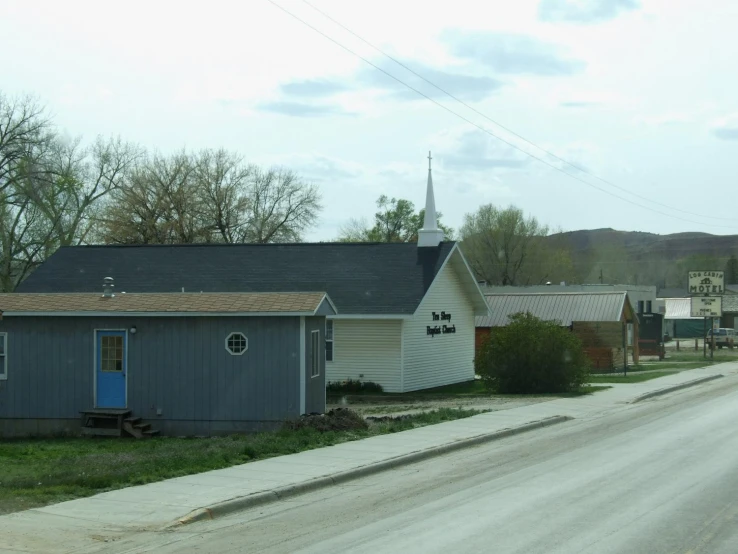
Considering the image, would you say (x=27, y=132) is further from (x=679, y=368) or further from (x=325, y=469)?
(x=325, y=469)

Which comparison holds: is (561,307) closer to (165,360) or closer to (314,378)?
(314,378)

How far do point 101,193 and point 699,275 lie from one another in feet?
127

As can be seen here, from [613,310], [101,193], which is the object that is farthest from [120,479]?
[101,193]

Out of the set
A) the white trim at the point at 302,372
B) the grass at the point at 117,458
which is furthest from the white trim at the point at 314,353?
the grass at the point at 117,458

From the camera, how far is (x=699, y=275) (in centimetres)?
5872

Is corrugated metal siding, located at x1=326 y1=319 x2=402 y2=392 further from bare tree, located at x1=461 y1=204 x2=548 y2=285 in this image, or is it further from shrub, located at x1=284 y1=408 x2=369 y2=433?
bare tree, located at x1=461 y1=204 x2=548 y2=285

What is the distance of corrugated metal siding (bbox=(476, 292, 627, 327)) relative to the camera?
145 ft

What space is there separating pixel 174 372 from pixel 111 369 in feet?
5.59

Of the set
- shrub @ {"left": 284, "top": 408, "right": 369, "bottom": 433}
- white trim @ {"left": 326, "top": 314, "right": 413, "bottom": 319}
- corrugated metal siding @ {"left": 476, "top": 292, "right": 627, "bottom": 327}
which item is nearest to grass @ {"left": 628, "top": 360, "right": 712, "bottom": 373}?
corrugated metal siding @ {"left": 476, "top": 292, "right": 627, "bottom": 327}

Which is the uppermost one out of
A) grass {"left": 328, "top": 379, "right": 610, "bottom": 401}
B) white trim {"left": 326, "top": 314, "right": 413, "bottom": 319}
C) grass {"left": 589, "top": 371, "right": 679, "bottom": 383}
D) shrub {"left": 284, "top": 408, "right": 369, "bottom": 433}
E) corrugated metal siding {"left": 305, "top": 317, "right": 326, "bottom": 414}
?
white trim {"left": 326, "top": 314, "right": 413, "bottom": 319}

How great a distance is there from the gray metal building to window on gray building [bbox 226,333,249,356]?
0.02m

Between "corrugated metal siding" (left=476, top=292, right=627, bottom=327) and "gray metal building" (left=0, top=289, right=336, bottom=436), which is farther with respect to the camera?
"corrugated metal siding" (left=476, top=292, right=627, bottom=327)

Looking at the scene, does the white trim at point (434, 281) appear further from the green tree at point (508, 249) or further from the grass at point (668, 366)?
the green tree at point (508, 249)

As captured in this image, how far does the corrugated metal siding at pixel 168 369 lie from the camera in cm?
2175
